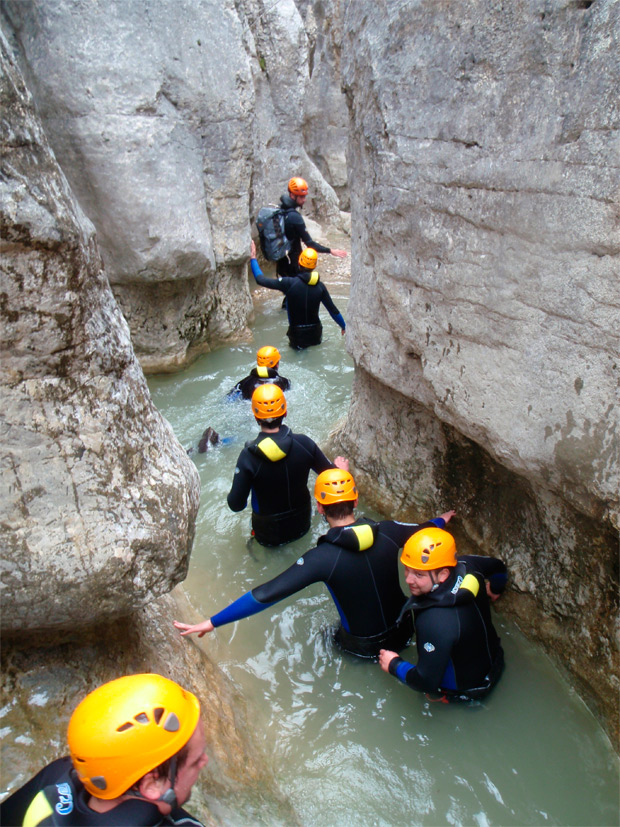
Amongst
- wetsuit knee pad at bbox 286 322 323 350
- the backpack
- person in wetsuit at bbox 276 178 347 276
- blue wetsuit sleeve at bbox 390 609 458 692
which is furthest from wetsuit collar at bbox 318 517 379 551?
the backpack

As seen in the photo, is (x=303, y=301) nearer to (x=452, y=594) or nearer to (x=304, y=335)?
(x=304, y=335)

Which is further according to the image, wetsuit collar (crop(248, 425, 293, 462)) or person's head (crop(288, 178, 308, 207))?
person's head (crop(288, 178, 308, 207))

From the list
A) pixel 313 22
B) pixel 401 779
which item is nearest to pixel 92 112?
pixel 401 779

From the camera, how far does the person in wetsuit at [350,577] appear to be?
119 inches

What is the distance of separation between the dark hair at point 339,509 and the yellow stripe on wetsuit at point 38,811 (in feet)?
6.52

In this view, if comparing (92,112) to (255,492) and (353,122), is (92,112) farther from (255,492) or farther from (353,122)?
(255,492)

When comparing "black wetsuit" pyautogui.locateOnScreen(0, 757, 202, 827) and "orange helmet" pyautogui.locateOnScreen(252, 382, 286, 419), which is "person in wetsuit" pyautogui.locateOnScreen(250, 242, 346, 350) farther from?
"black wetsuit" pyautogui.locateOnScreen(0, 757, 202, 827)

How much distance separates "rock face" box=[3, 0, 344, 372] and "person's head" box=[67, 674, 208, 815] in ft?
17.0

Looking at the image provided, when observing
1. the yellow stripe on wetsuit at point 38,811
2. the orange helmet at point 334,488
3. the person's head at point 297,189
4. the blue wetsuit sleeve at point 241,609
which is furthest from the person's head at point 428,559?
the person's head at point 297,189

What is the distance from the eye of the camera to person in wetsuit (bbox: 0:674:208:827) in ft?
4.70

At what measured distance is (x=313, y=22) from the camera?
12969 millimetres

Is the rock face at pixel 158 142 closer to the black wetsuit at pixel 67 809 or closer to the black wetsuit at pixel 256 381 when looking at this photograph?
the black wetsuit at pixel 256 381

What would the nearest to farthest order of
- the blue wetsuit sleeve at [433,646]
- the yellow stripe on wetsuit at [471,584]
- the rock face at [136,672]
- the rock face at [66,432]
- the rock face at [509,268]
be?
the rock face at [66,432]
the rock face at [136,672]
the rock face at [509,268]
the blue wetsuit sleeve at [433,646]
the yellow stripe on wetsuit at [471,584]

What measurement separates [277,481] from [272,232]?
5719 millimetres
